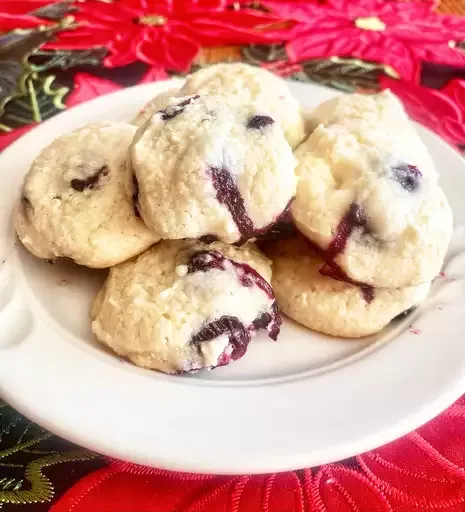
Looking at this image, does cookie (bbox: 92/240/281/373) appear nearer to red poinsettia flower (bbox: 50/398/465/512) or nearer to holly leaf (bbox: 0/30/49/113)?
red poinsettia flower (bbox: 50/398/465/512)

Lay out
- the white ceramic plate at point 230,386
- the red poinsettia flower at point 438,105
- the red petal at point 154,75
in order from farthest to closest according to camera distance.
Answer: the red petal at point 154,75
the red poinsettia flower at point 438,105
the white ceramic plate at point 230,386

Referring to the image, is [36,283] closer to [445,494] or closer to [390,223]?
[390,223]

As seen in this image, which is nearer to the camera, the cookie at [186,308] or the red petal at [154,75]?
the cookie at [186,308]

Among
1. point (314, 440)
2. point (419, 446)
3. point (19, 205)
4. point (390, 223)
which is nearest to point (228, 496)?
point (314, 440)

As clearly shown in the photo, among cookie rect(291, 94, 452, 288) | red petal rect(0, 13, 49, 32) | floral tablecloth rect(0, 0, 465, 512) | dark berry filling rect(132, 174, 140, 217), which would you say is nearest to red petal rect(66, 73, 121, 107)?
floral tablecloth rect(0, 0, 465, 512)

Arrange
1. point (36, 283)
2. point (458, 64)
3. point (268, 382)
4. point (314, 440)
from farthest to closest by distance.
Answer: point (458, 64)
point (36, 283)
point (268, 382)
point (314, 440)

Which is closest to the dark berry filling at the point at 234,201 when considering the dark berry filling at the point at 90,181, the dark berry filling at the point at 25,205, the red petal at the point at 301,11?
the dark berry filling at the point at 90,181

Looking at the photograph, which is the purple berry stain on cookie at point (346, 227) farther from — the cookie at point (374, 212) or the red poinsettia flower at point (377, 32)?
the red poinsettia flower at point (377, 32)
